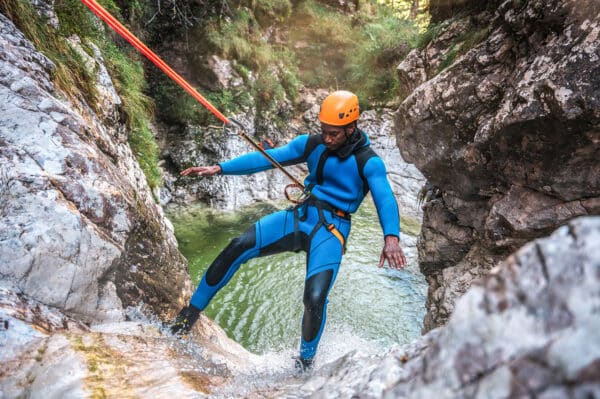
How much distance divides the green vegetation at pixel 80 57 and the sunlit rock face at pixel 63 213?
0.99 ft

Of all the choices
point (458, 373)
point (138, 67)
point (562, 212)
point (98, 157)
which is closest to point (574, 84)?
point (562, 212)

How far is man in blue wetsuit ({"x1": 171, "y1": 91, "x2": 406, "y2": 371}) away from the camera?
3098mm

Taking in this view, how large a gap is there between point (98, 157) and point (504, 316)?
3.17 metres

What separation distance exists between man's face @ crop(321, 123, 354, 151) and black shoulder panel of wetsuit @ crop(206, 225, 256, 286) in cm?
111

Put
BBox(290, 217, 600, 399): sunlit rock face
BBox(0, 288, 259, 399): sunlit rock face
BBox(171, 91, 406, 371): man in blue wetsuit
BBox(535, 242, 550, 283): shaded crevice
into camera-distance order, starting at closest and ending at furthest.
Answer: BBox(290, 217, 600, 399): sunlit rock face < BBox(535, 242, 550, 283): shaded crevice < BBox(0, 288, 259, 399): sunlit rock face < BBox(171, 91, 406, 371): man in blue wetsuit

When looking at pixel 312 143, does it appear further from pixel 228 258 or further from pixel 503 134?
pixel 503 134

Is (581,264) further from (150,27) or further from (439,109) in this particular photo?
(150,27)

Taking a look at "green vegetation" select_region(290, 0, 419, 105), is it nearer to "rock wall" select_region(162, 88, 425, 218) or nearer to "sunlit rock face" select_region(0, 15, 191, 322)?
"rock wall" select_region(162, 88, 425, 218)

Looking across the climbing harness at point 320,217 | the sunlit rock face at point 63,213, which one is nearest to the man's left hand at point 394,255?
the climbing harness at point 320,217

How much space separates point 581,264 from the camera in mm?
818

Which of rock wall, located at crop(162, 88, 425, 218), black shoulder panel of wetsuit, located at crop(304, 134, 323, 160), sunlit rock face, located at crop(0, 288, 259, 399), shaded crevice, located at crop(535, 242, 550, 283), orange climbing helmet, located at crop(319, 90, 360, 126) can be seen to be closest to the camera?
shaded crevice, located at crop(535, 242, 550, 283)

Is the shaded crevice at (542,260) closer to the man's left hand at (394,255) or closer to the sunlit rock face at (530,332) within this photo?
the sunlit rock face at (530,332)

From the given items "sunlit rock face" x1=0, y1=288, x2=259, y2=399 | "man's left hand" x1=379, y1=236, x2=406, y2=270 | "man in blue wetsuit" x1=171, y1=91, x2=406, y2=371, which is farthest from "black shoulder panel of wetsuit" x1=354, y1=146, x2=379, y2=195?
"sunlit rock face" x1=0, y1=288, x2=259, y2=399

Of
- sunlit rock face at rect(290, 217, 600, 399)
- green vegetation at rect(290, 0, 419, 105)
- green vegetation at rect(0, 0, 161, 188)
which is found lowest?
sunlit rock face at rect(290, 217, 600, 399)
